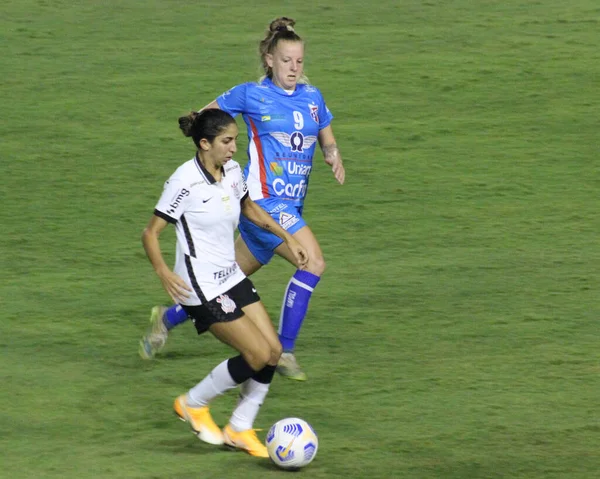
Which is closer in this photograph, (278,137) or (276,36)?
(276,36)

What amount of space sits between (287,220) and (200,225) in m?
1.44

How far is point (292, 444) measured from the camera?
6.75 metres

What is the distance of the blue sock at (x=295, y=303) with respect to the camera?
838 cm

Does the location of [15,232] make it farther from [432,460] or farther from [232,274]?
[432,460]

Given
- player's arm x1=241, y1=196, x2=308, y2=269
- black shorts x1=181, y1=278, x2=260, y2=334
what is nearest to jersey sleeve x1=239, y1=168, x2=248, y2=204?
player's arm x1=241, y1=196, x2=308, y2=269

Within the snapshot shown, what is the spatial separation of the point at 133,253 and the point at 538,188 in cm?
431

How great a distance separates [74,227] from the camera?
38.1 ft

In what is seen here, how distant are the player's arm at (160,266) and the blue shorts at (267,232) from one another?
4.74 feet

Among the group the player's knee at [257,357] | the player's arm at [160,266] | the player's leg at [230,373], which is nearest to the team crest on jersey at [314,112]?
the player's arm at [160,266]

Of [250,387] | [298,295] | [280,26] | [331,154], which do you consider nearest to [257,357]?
[250,387]

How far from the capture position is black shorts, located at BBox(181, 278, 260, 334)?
7047mm

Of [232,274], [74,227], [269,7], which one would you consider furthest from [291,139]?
[269,7]

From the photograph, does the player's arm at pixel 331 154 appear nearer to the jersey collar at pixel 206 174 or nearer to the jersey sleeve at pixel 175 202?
the jersey collar at pixel 206 174

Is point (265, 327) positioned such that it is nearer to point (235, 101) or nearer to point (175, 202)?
point (175, 202)
